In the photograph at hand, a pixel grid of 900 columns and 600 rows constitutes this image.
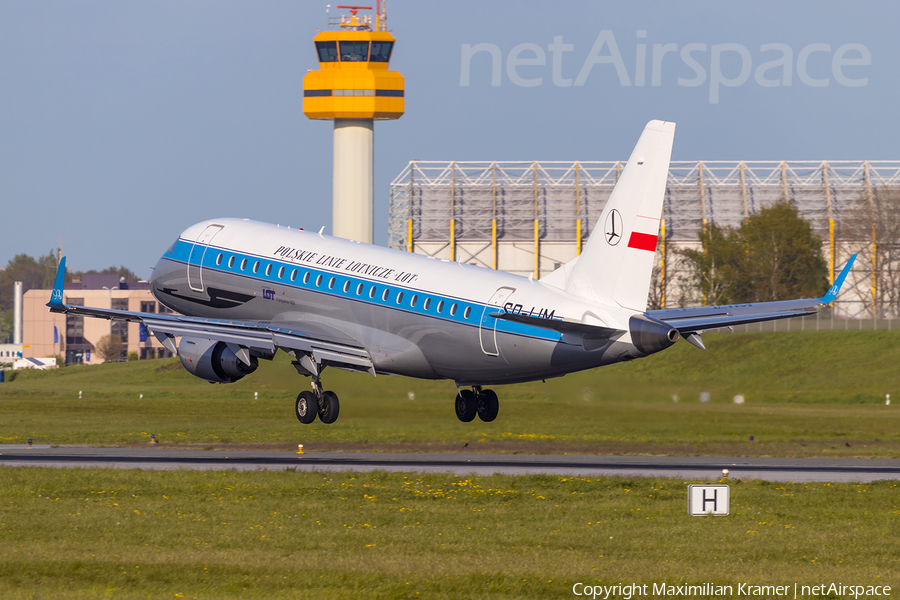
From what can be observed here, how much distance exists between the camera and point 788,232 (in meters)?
135

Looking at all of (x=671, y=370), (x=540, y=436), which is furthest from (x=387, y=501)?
(x=671, y=370)

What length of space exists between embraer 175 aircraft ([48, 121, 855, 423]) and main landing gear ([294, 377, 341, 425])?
2.6 inches

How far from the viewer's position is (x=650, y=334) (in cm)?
4019

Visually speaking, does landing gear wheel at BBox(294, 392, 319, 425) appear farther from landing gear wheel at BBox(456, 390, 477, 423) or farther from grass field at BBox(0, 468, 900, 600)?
landing gear wheel at BBox(456, 390, 477, 423)

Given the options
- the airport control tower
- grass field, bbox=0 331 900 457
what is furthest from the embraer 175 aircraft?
the airport control tower

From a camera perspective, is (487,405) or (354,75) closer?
(487,405)

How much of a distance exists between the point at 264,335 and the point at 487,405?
31.0ft

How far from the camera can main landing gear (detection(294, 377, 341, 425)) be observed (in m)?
50.5

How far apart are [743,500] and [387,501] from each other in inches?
504

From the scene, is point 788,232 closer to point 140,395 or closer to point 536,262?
point 536,262

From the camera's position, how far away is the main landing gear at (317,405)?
50531 mm

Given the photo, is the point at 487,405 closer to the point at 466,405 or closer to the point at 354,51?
the point at 466,405
